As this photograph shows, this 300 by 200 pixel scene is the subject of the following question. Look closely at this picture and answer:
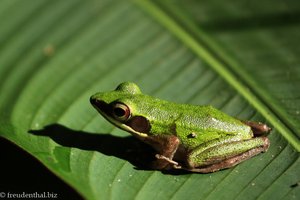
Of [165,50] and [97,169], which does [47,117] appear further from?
[165,50]

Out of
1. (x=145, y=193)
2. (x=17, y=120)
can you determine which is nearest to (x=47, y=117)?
(x=17, y=120)

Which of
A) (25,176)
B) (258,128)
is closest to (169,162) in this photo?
(258,128)

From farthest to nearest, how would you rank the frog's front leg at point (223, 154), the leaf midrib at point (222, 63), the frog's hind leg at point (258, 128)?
the leaf midrib at point (222, 63), the frog's hind leg at point (258, 128), the frog's front leg at point (223, 154)

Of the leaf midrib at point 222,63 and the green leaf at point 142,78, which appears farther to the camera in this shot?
the leaf midrib at point 222,63

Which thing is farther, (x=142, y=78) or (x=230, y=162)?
(x=142, y=78)

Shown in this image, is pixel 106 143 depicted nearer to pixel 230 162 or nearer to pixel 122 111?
pixel 122 111

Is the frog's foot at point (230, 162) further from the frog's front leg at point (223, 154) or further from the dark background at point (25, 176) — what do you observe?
the dark background at point (25, 176)

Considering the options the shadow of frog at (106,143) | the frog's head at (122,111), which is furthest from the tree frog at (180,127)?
the shadow of frog at (106,143)
